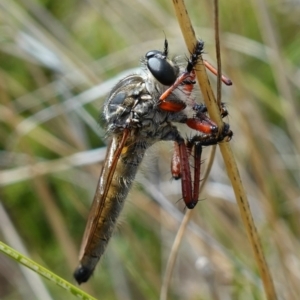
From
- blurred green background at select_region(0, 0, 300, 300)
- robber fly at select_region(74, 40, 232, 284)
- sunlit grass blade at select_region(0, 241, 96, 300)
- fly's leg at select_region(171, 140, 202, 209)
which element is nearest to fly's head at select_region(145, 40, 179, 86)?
robber fly at select_region(74, 40, 232, 284)

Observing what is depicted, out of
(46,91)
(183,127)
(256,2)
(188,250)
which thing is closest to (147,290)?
(188,250)

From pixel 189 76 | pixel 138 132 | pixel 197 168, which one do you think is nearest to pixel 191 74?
pixel 189 76

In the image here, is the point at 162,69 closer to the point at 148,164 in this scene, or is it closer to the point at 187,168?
the point at 187,168

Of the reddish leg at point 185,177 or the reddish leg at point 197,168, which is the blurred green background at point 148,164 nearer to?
the reddish leg at point 185,177

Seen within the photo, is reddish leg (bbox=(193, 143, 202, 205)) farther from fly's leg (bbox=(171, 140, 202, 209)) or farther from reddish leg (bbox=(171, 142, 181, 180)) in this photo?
reddish leg (bbox=(171, 142, 181, 180))

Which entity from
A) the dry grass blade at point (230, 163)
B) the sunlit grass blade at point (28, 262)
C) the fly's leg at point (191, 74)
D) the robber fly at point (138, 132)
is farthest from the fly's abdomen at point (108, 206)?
the sunlit grass blade at point (28, 262)
